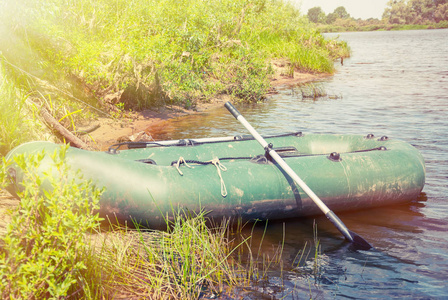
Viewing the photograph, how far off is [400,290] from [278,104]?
8844 millimetres

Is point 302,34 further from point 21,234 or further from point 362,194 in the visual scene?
point 21,234

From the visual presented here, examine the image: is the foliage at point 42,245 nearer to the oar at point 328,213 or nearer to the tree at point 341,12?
the oar at point 328,213

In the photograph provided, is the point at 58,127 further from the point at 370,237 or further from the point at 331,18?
the point at 331,18

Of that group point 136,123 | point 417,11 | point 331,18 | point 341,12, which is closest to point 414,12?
point 417,11

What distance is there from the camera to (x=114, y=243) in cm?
324

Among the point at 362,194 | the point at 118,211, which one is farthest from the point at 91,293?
the point at 362,194

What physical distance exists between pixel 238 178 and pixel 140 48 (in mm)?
4573

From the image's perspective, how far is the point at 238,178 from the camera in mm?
4184

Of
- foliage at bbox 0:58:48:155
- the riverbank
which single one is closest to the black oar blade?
foliage at bbox 0:58:48:155

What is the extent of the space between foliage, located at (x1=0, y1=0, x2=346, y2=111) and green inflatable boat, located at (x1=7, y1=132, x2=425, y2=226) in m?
2.78

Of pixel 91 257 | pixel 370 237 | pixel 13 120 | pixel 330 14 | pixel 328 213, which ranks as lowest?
pixel 370 237

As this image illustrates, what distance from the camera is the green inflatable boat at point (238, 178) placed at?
3672mm

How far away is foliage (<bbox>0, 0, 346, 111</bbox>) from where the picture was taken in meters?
6.79

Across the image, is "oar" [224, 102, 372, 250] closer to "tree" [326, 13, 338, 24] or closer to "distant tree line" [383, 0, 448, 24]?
"distant tree line" [383, 0, 448, 24]
